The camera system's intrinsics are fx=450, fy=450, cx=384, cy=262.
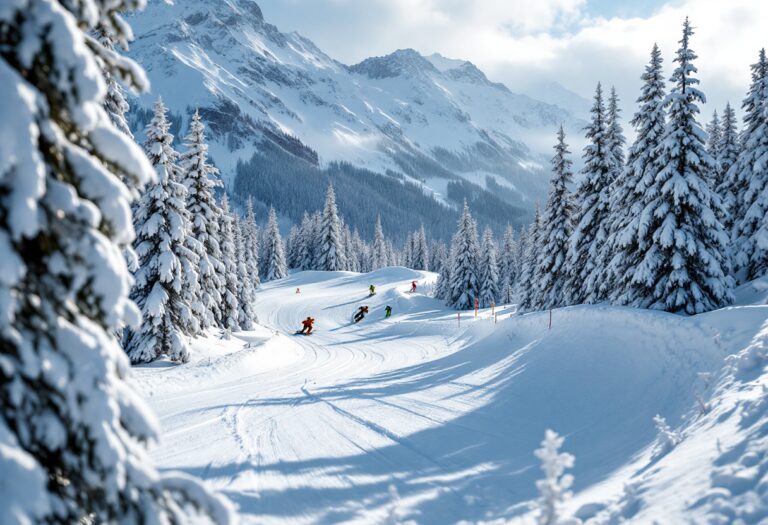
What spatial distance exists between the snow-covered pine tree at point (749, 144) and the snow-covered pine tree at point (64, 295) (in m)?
26.4

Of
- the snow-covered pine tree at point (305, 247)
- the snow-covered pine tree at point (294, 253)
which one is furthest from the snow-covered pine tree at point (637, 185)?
the snow-covered pine tree at point (294, 253)

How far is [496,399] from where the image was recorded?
1127cm

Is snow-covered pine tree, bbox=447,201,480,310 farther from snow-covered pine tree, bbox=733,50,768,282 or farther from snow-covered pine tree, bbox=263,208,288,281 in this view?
snow-covered pine tree, bbox=263,208,288,281

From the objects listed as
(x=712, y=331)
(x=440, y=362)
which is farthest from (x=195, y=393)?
(x=712, y=331)

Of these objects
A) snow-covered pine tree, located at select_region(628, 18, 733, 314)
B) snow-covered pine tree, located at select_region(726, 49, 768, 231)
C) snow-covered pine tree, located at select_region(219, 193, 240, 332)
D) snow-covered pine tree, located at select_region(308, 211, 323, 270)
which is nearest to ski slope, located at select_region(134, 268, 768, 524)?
snow-covered pine tree, located at select_region(628, 18, 733, 314)

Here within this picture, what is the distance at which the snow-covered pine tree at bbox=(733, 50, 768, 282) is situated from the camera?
20.7 metres

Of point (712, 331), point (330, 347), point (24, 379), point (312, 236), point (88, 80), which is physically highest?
point (312, 236)

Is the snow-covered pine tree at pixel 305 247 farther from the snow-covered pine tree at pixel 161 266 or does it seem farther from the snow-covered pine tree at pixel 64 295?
the snow-covered pine tree at pixel 64 295

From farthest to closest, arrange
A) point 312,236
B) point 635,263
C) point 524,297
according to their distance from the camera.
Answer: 1. point 312,236
2. point 524,297
3. point 635,263

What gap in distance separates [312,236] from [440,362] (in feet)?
228

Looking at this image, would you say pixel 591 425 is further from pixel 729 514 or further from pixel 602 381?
pixel 729 514

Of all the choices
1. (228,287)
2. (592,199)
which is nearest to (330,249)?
(228,287)

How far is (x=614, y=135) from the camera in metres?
25.8

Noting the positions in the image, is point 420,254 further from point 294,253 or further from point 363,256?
point 294,253
